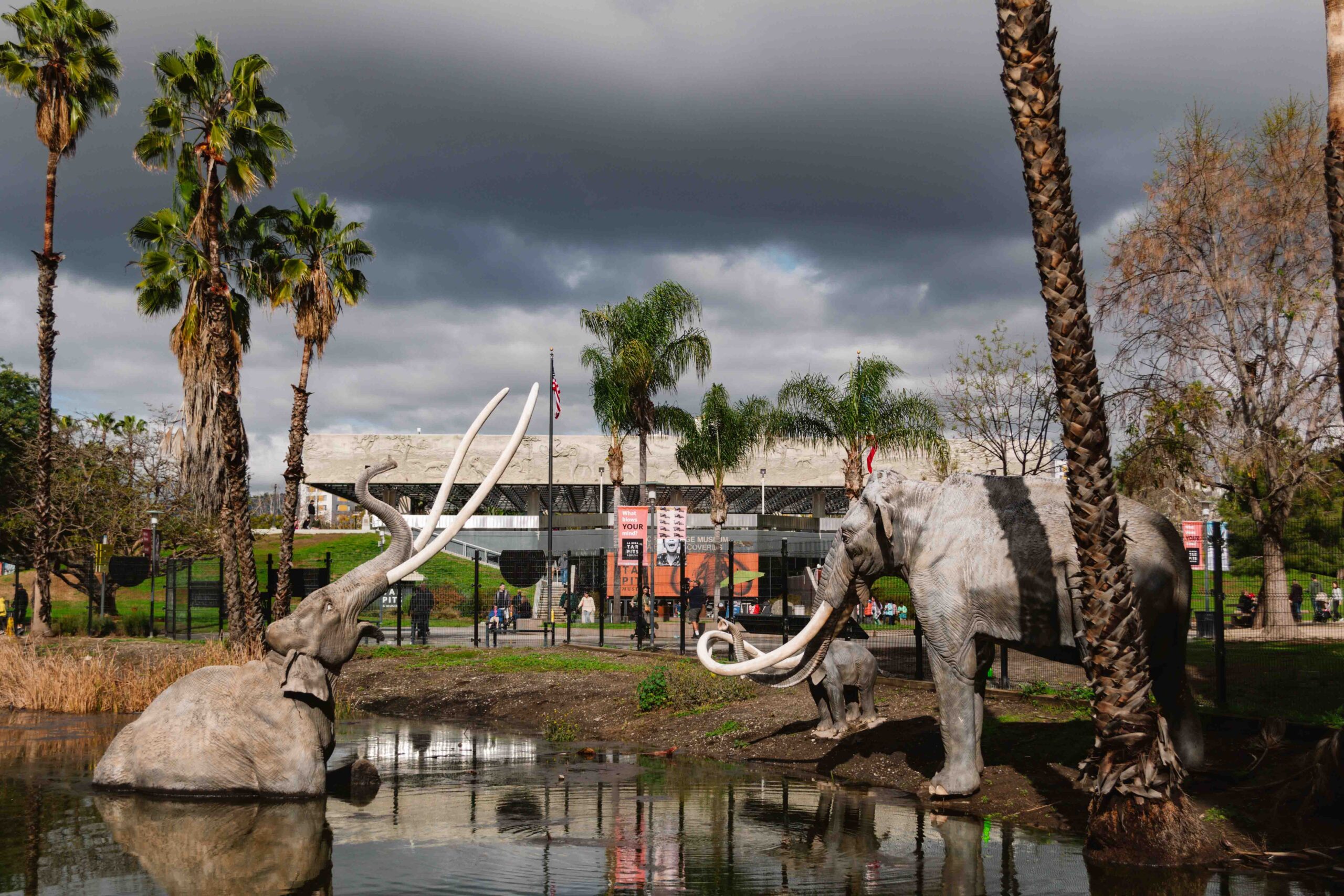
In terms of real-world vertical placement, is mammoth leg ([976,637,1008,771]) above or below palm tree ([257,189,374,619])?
below

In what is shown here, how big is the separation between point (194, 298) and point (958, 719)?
19210 mm

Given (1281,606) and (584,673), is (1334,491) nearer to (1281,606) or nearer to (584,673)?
(1281,606)

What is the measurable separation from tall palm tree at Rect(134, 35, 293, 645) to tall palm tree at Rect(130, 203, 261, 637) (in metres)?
0.26

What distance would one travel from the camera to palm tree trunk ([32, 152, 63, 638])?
23.9m

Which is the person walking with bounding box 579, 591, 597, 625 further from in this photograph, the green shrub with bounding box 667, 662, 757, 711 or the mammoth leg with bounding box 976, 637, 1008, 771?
the mammoth leg with bounding box 976, 637, 1008, 771

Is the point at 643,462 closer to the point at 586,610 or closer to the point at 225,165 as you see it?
the point at 586,610

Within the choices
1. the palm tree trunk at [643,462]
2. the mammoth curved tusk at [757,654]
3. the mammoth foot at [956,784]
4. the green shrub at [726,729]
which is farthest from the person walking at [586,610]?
the mammoth foot at [956,784]

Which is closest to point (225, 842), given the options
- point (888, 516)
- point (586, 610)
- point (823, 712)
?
point (888, 516)

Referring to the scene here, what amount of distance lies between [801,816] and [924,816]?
83cm

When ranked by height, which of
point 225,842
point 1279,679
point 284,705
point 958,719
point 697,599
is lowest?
point 225,842

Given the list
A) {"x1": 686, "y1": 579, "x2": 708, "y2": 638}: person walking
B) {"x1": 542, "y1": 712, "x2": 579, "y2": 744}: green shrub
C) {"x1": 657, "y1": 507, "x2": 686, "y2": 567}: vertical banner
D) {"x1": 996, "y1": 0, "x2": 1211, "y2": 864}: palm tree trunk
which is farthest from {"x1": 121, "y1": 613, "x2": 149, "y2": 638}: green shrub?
{"x1": 996, "y1": 0, "x2": 1211, "y2": 864}: palm tree trunk

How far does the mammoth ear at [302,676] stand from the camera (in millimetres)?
7258

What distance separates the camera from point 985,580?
792 cm

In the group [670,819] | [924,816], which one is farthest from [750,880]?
[924,816]
